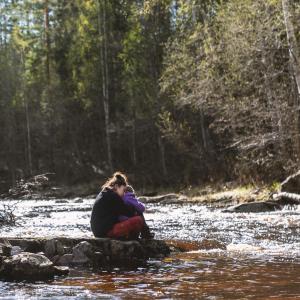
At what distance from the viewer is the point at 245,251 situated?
8219mm

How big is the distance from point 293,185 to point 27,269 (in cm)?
1363

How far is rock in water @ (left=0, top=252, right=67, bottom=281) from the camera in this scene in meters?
6.34

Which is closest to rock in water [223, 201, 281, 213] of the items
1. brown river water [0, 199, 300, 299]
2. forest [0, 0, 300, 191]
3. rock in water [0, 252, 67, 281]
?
forest [0, 0, 300, 191]

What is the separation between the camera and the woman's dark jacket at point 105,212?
26.6ft

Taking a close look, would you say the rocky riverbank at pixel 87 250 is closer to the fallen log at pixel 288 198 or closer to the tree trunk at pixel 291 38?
the fallen log at pixel 288 198

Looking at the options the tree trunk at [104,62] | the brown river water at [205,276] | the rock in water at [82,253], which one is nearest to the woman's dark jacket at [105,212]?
the rock in water at [82,253]

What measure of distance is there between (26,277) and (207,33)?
18.1 metres

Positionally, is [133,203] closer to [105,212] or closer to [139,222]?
[139,222]

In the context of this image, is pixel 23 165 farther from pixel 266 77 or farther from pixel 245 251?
pixel 245 251

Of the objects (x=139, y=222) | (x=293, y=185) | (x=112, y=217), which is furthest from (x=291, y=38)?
(x=112, y=217)

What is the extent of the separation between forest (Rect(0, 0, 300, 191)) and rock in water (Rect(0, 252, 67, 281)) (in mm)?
12635

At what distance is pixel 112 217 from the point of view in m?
8.12

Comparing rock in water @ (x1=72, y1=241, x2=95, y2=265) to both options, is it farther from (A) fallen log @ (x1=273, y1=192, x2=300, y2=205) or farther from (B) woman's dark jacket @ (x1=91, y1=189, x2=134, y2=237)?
(A) fallen log @ (x1=273, y1=192, x2=300, y2=205)

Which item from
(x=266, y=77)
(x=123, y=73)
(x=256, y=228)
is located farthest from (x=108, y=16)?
(x=256, y=228)
